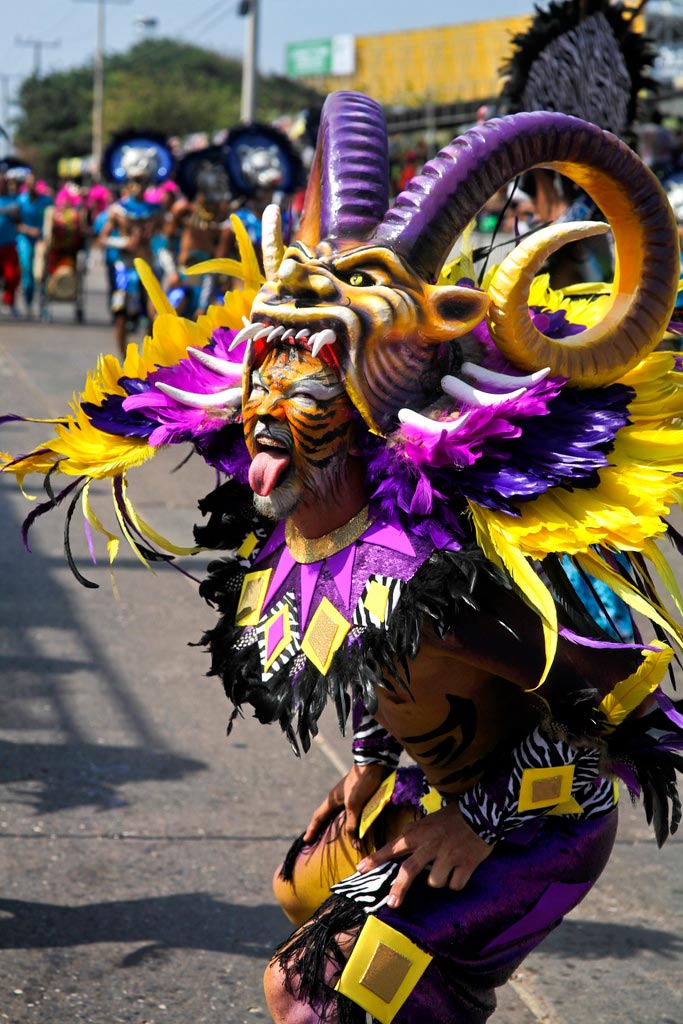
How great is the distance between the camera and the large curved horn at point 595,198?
2.05 m

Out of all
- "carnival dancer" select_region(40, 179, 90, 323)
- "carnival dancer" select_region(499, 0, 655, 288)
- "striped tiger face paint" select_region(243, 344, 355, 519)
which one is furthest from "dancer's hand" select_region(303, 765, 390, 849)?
"carnival dancer" select_region(40, 179, 90, 323)

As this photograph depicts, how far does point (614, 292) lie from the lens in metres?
2.17

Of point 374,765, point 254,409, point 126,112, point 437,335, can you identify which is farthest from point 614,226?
point 126,112

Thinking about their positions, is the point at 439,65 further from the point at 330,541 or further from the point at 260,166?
the point at 330,541

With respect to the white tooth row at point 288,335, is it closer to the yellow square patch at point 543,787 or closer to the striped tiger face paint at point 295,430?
the striped tiger face paint at point 295,430

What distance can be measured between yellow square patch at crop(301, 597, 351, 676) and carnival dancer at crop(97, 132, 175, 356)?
11179mm

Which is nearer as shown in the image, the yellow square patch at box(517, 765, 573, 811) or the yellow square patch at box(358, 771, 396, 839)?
the yellow square patch at box(517, 765, 573, 811)

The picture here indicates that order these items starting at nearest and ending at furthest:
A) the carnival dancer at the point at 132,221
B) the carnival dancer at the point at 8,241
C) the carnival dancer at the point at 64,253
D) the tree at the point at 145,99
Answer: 1. the carnival dancer at the point at 132,221
2. the carnival dancer at the point at 64,253
3. the carnival dancer at the point at 8,241
4. the tree at the point at 145,99

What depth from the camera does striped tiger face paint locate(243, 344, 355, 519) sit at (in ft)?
6.89

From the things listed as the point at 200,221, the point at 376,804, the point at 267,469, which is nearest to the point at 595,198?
the point at 267,469

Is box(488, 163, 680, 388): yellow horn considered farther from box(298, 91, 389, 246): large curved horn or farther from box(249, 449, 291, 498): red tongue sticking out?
box(249, 449, 291, 498): red tongue sticking out

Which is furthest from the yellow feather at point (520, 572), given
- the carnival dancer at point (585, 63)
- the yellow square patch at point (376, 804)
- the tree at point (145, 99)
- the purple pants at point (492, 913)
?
the tree at point (145, 99)

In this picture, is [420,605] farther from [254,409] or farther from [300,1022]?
[300,1022]

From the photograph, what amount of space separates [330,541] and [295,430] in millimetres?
207
